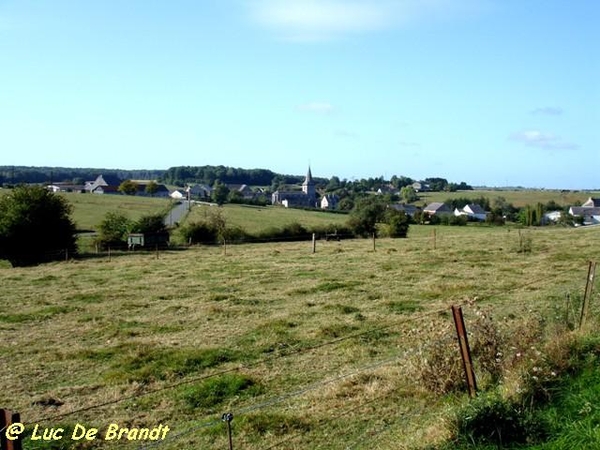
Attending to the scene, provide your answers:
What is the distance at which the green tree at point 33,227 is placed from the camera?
Result: 4119 cm

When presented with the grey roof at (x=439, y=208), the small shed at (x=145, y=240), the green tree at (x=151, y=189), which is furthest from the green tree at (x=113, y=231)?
the green tree at (x=151, y=189)

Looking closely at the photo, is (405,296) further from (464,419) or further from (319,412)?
(464,419)

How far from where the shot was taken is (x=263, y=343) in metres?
13.1

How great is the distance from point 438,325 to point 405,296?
911 cm

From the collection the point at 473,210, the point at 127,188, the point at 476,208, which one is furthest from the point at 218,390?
the point at 127,188

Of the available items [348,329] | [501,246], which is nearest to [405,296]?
[348,329]

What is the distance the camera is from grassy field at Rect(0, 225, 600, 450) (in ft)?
27.3

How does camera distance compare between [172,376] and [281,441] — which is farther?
[172,376]

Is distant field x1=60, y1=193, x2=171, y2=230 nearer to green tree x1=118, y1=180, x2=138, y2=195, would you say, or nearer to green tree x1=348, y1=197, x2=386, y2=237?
green tree x1=348, y1=197, x2=386, y2=237

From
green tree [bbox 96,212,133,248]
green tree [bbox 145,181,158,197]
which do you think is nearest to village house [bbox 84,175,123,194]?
green tree [bbox 145,181,158,197]

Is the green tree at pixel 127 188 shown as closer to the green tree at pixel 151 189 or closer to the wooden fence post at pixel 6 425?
the green tree at pixel 151 189

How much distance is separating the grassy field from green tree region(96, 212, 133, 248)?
22.9 metres

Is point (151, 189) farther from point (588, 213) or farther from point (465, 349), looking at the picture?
point (465, 349)

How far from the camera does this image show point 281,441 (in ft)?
25.2
